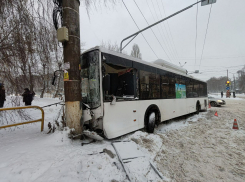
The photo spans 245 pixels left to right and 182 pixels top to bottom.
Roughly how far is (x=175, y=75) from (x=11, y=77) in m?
7.53

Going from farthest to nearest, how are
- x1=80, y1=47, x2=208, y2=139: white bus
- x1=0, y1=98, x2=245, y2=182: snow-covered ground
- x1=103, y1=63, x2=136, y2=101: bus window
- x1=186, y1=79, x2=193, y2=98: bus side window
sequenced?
x1=186, y1=79, x2=193, y2=98: bus side window < x1=103, y1=63, x2=136, y2=101: bus window < x1=80, y1=47, x2=208, y2=139: white bus < x1=0, y1=98, x2=245, y2=182: snow-covered ground

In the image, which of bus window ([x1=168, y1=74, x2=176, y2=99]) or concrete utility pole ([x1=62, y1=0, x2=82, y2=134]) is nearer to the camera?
concrete utility pole ([x1=62, y1=0, x2=82, y2=134])

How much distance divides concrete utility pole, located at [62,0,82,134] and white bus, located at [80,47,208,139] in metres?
0.28

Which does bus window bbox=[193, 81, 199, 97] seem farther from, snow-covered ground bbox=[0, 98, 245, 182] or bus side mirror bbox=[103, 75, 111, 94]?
bus side mirror bbox=[103, 75, 111, 94]

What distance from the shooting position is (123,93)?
4785mm

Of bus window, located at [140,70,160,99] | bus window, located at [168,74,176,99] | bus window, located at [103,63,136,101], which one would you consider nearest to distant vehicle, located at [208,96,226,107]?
→ bus window, located at [168,74,176,99]

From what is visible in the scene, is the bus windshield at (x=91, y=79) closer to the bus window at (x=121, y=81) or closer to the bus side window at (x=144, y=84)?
the bus window at (x=121, y=81)

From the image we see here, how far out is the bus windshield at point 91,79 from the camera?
3657 mm

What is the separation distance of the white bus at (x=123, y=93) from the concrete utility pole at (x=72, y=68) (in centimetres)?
28

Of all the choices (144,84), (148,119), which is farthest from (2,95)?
(148,119)

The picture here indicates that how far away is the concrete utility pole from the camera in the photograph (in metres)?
3.67

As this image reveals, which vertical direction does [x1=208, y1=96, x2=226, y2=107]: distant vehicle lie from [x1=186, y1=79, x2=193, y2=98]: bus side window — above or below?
below

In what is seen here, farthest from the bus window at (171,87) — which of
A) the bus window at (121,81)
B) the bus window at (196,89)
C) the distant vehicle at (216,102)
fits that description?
the distant vehicle at (216,102)

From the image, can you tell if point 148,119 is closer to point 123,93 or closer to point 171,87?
point 123,93
